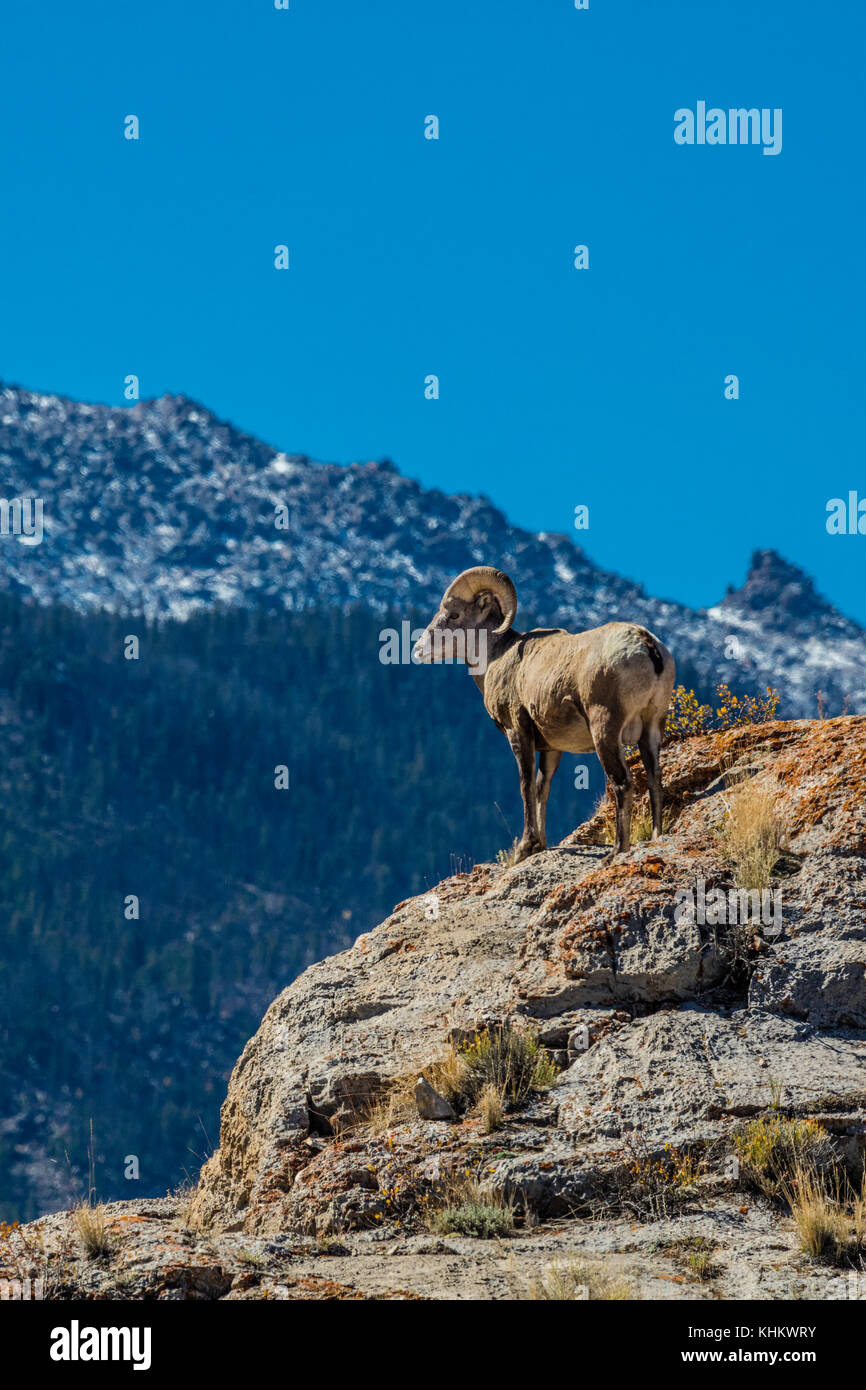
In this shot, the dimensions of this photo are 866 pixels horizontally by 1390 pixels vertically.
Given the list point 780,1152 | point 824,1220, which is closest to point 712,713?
point 780,1152

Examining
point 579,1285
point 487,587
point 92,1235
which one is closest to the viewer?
point 579,1285

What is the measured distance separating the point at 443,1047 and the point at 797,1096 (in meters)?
2.79

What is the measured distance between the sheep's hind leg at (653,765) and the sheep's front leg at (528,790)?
1381 mm

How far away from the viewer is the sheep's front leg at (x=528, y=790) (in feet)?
52.9

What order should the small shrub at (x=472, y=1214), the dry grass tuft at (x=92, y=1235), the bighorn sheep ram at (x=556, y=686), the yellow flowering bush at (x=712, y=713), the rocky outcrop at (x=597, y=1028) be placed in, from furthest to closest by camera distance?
the yellow flowering bush at (x=712, y=713) → the bighorn sheep ram at (x=556, y=686) → the rocky outcrop at (x=597, y=1028) → the small shrub at (x=472, y=1214) → the dry grass tuft at (x=92, y=1235)

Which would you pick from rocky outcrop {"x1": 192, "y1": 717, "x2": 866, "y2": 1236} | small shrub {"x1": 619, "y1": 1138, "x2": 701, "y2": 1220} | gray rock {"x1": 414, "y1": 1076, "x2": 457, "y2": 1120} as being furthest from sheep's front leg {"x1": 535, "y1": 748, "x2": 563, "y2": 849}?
small shrub {"x1": 619, "y1": 1138, "x2": 701, "y2": 1220}

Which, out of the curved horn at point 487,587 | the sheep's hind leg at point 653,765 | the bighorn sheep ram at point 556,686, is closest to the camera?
the bighorn sheep ram at point 556,686

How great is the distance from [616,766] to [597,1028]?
3.11m

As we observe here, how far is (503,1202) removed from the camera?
35.5 feet

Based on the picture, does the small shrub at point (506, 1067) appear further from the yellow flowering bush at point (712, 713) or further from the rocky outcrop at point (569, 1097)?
the yellow flowering bush at point (712, 713)

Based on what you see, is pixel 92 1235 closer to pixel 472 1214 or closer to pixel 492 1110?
pixel 472 1214

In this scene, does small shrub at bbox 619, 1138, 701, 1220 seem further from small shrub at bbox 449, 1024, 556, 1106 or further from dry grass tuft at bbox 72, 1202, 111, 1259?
dry grass tuft at bbox 72, 1202, 111, 1259

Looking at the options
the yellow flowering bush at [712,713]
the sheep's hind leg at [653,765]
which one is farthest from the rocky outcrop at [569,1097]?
the yellow flowering bush at [712,713]

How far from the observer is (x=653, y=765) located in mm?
14977
